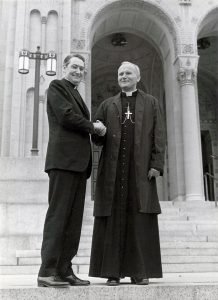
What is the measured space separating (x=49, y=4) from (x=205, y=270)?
11.2 meters

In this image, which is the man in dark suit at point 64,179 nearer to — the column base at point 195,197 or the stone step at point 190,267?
the stone step at point 190,267

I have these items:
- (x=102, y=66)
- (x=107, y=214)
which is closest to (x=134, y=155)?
(x=107, y=214)

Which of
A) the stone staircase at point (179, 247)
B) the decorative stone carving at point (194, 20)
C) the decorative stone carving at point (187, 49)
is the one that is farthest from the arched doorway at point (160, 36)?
the stone staircase at point (179, 247)

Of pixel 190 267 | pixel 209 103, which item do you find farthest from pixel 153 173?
pixel 209 103

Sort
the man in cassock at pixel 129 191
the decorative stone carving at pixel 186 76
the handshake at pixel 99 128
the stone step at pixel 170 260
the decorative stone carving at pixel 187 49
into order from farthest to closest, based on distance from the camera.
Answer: the decorative stone carving at pixel 187 49 → the decorative stone carving at pixel 186 76 → the stone step at pixel 170 260 → the handshake at pixel 99 128 → the man in cassock at pixel 129 191

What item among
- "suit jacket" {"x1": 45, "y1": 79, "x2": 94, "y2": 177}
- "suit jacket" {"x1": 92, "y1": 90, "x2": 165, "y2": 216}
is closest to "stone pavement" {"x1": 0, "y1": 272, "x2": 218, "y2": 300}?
"suit jacket" {"x1": 92, "y1": 90, "x2": 165, "y2": 216}

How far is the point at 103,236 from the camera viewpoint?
14.1 ft

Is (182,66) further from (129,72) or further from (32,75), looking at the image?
(129,72)

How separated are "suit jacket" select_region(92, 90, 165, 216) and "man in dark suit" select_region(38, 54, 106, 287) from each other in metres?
0.29

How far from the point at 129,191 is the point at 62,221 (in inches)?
32.7

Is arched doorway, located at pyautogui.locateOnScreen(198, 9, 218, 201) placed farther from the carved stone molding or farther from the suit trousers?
the suit trousers

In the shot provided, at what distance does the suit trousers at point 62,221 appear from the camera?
386cm

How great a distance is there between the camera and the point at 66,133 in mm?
4137

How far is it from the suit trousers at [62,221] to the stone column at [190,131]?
35.8 feet
